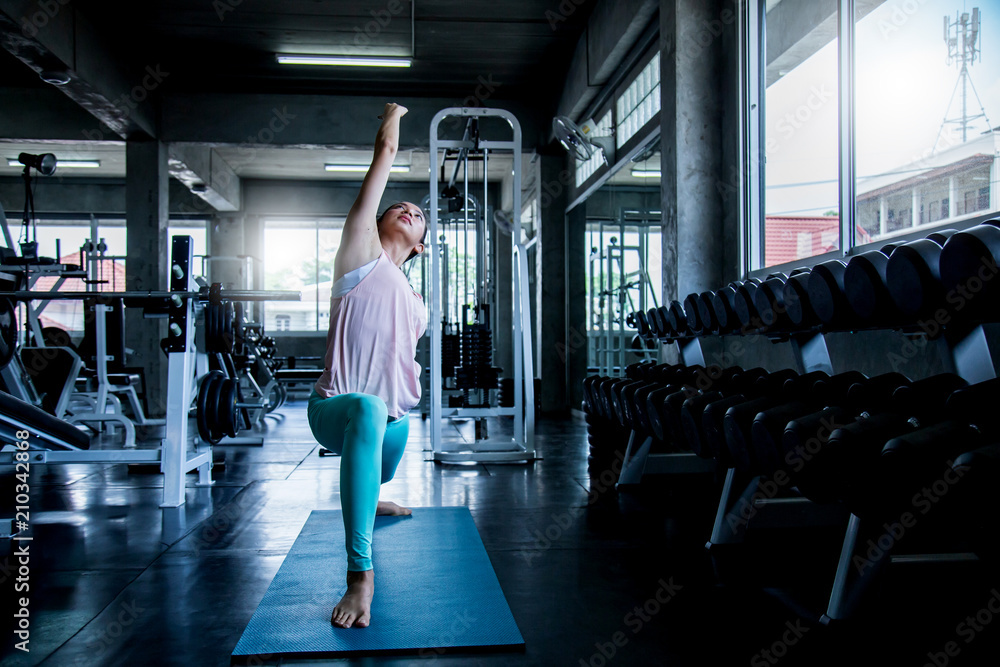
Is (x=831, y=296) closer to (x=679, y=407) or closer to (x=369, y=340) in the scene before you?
(x=679, y=407)

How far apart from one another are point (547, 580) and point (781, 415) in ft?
2.39

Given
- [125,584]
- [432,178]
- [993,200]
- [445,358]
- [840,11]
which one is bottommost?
[125,584]

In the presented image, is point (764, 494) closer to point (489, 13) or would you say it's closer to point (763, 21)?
point (763, 21)

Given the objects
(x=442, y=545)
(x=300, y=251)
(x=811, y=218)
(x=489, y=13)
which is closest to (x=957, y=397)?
(x=442, y=545)

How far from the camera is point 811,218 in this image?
288cm

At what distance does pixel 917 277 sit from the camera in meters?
1.44

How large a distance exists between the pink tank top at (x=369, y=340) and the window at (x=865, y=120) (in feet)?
5.32

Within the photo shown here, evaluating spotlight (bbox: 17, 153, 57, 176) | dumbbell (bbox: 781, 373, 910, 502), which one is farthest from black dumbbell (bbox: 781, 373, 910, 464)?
spotlight (bbox: 17, 153, 57, 176)

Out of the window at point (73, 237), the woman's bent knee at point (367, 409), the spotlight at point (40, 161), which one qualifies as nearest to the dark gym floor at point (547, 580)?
the woman's bent knee at point (367, 409)

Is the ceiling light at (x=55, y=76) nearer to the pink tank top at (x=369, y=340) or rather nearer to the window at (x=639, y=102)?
the window at (x=639, y=102)

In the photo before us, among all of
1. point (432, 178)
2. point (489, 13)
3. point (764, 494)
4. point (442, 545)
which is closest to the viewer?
point (442, 545)

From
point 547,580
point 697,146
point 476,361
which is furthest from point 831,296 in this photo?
point 476,361

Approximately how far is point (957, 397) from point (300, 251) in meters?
9.83

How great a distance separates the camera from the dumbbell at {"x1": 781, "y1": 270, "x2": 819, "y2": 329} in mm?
1856
